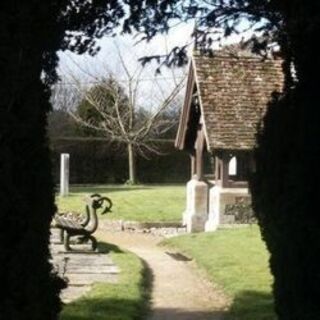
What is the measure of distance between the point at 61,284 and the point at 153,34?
250cm

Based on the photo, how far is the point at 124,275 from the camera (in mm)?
14141

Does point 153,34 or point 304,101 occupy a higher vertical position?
point 153,34

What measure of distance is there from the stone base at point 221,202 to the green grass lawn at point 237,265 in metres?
0.98

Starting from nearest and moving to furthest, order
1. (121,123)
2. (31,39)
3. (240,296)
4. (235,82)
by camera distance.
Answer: (31,39) → (240,296) → (235,82) → (121,123)

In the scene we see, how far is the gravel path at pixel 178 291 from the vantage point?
1097cm

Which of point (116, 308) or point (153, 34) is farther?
point (116, 308)

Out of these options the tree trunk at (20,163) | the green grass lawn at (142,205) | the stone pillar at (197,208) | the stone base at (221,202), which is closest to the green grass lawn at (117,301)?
the tree trunk at (20,163)

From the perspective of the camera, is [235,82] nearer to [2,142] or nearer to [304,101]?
[304,101]

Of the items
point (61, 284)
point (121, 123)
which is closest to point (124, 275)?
point (61, 284)

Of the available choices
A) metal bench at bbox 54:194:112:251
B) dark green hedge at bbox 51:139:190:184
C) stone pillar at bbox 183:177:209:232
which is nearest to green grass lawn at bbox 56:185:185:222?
stone pillar at bbox 183:177:209:232

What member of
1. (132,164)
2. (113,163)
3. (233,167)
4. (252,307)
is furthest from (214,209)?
(113,163)

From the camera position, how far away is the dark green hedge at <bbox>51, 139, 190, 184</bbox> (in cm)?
4572

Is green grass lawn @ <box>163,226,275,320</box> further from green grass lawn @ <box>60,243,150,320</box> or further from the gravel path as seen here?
green grass lawn @ <box>60,243,150,320</box>

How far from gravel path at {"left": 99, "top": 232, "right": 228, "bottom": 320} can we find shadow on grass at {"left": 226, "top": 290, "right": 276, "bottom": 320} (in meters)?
0.21
